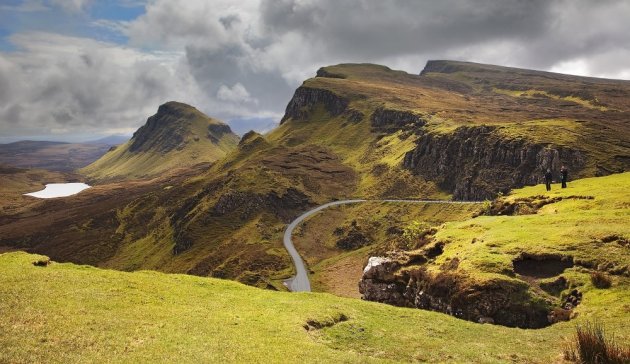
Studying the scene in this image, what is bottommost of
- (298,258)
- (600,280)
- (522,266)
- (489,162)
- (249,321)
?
(298,258)

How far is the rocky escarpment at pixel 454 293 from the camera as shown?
1692 inches

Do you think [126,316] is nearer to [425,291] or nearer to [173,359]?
[173,359]

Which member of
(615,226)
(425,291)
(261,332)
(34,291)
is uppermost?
(615,226)

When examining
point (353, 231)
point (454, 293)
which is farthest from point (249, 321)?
point (353, 231)

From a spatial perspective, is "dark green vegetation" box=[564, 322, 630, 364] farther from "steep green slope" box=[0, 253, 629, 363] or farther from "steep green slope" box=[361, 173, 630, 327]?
"steep green slope" box=[361, 173, 630, 327]

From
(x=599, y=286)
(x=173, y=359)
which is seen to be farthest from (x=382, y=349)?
(x=599, y=286)

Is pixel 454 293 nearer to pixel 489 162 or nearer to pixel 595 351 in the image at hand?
pixel 595 351

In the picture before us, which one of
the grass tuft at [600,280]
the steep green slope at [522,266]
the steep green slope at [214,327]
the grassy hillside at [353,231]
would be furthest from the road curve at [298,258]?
the grass tuft at [600,280]

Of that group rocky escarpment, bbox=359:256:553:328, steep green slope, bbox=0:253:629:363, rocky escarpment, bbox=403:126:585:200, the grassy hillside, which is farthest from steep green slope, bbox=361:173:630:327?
rocky escarpment, bbox=403:126:585:200

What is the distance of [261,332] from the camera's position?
31156 mm

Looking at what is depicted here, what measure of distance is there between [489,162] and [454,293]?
132 metres

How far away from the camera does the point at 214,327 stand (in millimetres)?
31344

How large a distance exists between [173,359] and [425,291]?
1447 inches

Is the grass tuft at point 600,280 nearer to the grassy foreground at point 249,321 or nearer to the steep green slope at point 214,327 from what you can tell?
the grassy foreground at point 249,321
